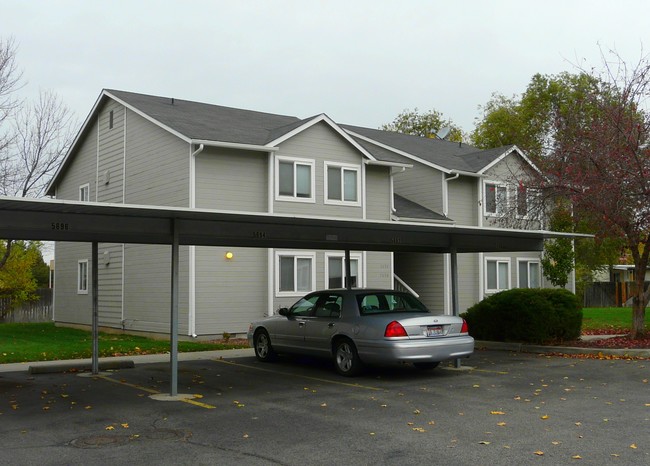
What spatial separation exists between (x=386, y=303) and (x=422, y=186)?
1581 cm

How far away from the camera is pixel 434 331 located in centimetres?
1248

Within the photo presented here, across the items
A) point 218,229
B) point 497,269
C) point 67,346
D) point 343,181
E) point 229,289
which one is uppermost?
point 343,181

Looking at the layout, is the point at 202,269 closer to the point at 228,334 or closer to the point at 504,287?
the point at 228,334

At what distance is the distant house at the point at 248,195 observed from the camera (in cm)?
2156

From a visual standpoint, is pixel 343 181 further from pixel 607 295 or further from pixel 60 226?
pixel 607 295

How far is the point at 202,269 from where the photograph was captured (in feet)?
69.5

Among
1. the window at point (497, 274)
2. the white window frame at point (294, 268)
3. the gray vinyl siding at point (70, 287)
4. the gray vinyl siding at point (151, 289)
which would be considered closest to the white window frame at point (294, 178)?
the white window frame at point (294, 268)

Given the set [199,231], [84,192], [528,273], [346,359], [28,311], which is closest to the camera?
[199,231]

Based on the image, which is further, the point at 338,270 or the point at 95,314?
the point at 338,270

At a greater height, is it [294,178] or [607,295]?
[294,178]

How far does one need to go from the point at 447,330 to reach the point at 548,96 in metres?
36.4

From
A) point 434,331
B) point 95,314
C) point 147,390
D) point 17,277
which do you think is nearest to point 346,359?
point 434,331

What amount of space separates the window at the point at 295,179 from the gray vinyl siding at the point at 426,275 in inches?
273

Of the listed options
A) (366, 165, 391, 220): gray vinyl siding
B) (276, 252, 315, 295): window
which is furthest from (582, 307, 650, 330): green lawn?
(276, 252, 315, 295): window
